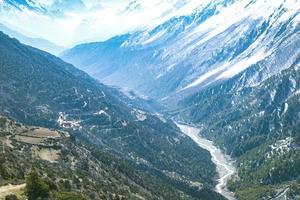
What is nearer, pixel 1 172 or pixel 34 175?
pixel 34 175

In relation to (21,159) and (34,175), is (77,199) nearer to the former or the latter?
(34,175)

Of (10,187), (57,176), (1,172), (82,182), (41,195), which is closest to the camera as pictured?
(41,195)

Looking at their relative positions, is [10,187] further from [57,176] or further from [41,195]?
[57,176]

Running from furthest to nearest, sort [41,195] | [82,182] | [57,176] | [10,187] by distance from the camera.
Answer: [82,182]
[57,176]
[10,187]
[41,195]

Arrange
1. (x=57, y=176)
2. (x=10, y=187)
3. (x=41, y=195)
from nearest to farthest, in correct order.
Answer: (x=41, y=195) → (x=10, y=187) → (x=57, y=176)

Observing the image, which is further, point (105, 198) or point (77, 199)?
point (105, 198)

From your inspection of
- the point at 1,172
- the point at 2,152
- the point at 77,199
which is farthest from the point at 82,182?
the point at 77,199

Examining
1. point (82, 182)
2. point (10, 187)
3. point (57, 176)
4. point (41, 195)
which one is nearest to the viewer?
point (41, 195)

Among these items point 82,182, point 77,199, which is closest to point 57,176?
point 82,182
